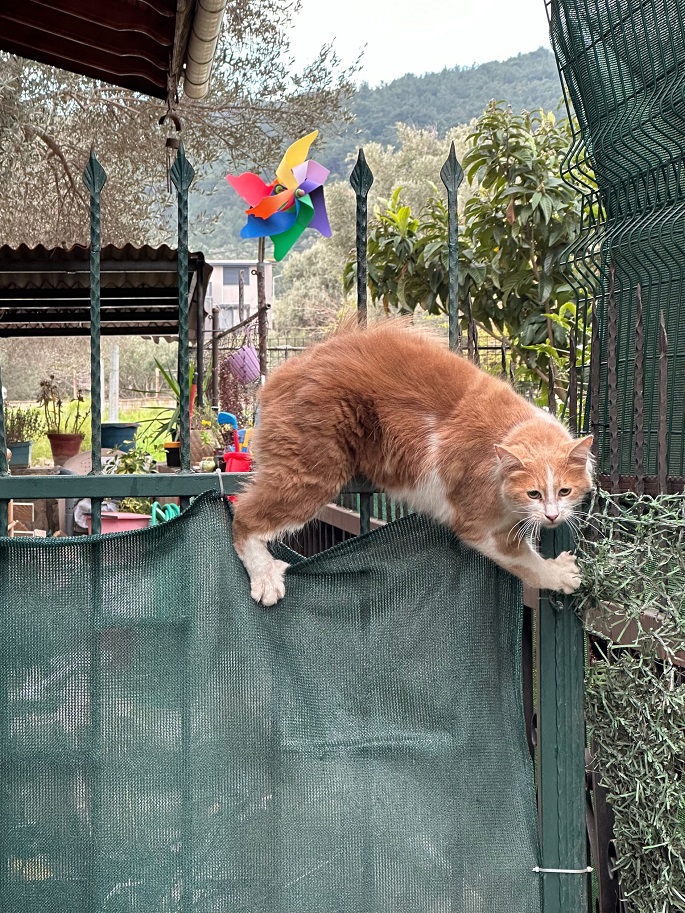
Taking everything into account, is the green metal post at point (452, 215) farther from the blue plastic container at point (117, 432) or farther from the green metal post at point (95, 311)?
the blue plastic container at point (117, 432)

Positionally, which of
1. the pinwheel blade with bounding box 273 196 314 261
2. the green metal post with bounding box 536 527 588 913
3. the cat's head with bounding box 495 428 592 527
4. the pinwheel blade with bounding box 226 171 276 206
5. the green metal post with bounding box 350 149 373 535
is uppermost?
the pinwheel blade with bounding box 226 171 276 206

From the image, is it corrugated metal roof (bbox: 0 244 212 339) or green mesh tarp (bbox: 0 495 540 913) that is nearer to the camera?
green mesh tarp (bbox: 0 495 540 913)

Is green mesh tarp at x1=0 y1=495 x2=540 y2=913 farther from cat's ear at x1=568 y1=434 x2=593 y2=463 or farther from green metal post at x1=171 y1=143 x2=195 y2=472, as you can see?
cat's ear at x1=568 y1=434 x2=593 y2=463

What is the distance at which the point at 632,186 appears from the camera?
6.43 ft

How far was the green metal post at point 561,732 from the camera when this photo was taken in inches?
73.2

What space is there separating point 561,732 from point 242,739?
0.72 m

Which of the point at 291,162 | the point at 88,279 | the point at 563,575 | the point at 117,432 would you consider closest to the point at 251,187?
the point at 291,162

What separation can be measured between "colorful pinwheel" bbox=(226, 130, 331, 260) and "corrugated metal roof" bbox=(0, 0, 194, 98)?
151cm

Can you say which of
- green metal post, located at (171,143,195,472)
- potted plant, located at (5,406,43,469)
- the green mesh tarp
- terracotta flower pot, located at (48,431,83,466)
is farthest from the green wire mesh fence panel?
terracotta flower pot, located at (48,431,83,466)

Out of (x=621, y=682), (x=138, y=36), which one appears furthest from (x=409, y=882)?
(x=138, y=36)

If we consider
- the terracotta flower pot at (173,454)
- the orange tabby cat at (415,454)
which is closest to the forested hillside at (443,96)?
the terracotta flower pot at (173,454)

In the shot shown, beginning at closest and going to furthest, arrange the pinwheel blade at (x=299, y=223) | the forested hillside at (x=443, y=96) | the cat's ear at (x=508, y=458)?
the cat's ear at (x=508, y=458), the pinwheel blade at (x=299, y=223), the forested hillside at (x=443, y=96)

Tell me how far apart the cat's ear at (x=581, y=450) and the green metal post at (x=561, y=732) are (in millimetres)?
200

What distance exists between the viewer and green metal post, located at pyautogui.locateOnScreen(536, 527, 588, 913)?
1.86 metres
